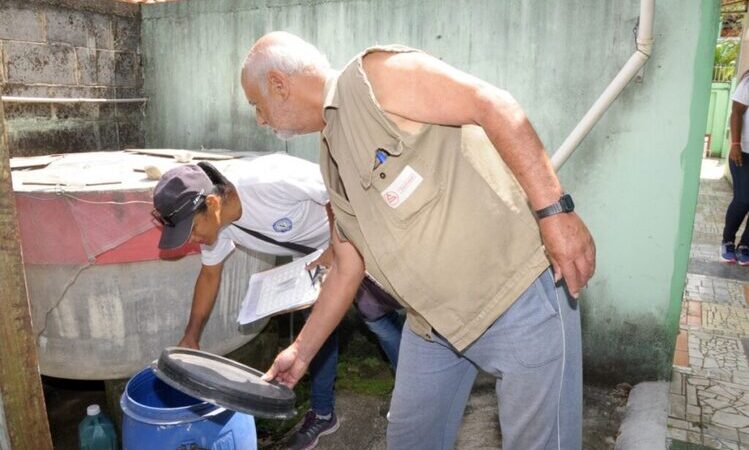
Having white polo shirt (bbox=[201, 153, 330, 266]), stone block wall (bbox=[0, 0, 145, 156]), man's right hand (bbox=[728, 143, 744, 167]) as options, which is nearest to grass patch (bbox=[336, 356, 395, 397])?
white polo shirt (bbox=[201, 153, 330, 266])

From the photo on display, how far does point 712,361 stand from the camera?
3441 mm

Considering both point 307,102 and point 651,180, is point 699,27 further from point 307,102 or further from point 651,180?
point 307,102

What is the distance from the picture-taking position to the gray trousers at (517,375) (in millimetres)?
1551

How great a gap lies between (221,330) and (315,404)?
65 centimetres

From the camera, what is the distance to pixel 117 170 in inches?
122

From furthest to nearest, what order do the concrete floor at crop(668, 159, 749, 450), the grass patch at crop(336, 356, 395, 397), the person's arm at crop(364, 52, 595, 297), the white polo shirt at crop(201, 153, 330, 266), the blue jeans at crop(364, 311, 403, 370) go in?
the grass patch at crop(336, 356, 395, 397), the blue jeans at crop(364, 311, 403, 370), the concrete floor at crop(668, 159, 749, 450), the white polo shirt at crop(201, 153, 330, 266), the person's arm at crop(364, 52, 595, 297)

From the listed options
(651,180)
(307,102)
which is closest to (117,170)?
(307,102)

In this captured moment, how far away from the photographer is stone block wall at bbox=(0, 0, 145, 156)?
3721 millimetres

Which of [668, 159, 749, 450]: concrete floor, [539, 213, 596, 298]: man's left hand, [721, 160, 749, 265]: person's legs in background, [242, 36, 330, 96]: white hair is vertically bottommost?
[668, 159, 749, 450]: concrete floor

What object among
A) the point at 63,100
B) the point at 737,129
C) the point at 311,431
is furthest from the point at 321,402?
the point at 737,129

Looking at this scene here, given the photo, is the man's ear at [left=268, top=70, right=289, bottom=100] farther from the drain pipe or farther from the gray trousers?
the drain pipe

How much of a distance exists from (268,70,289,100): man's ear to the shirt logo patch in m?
0.44

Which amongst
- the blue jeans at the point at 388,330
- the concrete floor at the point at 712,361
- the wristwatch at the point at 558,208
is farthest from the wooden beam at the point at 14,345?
the concrete floor at the point at 712,361

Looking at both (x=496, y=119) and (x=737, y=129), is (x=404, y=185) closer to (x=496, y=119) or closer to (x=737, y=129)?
(x=496, y=119)
